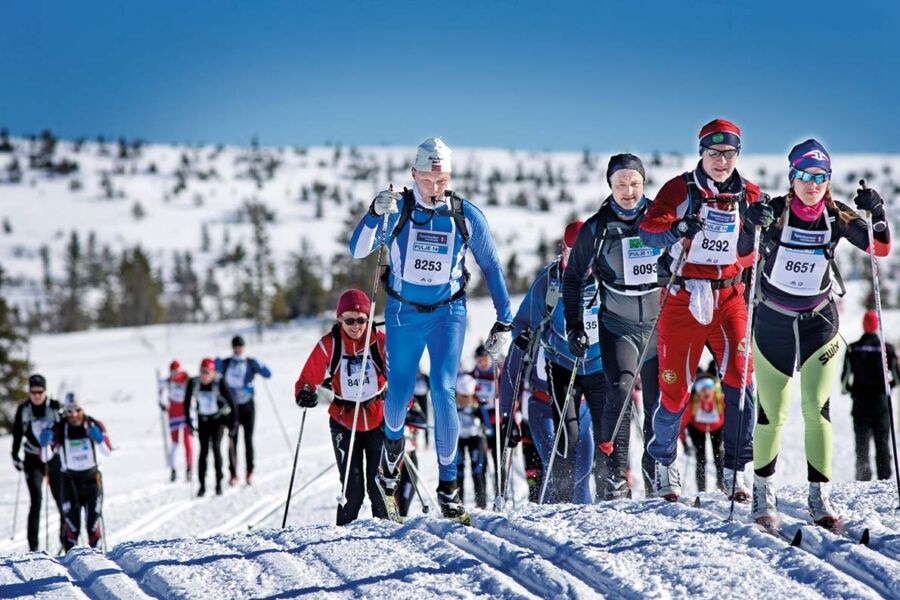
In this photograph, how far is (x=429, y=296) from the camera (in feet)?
21.9

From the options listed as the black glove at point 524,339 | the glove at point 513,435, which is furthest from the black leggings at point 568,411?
the glove at point 513,435

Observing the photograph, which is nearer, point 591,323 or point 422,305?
point 422,305

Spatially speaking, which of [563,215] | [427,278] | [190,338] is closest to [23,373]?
[190,338]

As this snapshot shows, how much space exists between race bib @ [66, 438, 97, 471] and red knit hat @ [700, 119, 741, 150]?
829cm

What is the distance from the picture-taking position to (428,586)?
500cm

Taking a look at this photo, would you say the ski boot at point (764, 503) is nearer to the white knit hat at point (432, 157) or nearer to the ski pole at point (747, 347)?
the ski pole at point (747, 347)

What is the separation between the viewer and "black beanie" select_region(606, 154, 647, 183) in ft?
22.0

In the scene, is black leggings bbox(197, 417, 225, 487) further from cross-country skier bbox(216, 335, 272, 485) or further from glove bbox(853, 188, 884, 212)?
glove bbox(853, 188, 884, 212)

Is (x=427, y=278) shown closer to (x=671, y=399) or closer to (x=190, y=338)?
(x=671, y=399)

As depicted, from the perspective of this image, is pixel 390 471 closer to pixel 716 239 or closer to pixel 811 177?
pixel 716 239

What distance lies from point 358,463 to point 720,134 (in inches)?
154

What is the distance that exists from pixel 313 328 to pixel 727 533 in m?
61.4

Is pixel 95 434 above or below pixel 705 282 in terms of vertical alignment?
below

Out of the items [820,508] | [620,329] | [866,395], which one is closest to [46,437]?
→ [620,329]
